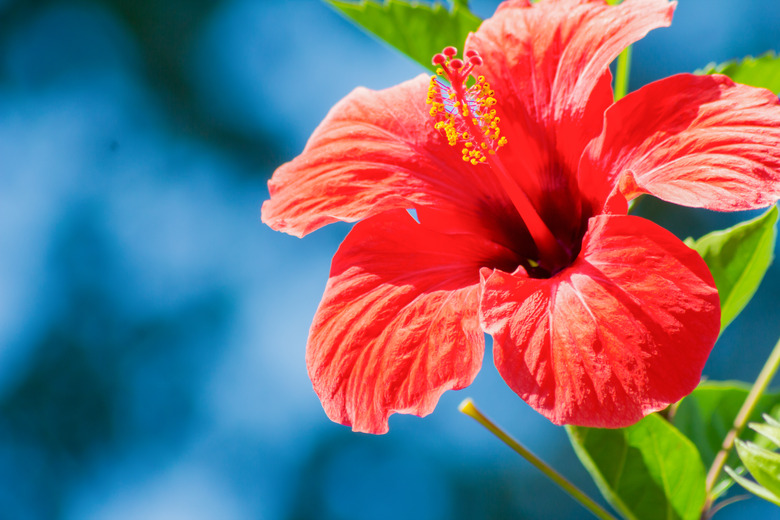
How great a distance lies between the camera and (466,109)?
907 millimetres

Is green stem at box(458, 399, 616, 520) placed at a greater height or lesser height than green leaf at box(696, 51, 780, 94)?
lesser

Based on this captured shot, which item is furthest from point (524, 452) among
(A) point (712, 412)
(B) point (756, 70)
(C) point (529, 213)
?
(B) point (756, 70)

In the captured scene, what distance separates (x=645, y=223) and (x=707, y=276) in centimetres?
8

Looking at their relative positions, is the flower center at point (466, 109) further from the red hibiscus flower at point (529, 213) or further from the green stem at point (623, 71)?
the green stem at point (623, 71)

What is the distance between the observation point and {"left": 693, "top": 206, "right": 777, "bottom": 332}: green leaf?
3.31 feet

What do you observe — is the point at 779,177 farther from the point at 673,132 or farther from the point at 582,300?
the point at 582,300

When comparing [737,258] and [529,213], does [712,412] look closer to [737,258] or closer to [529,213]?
[737,258]

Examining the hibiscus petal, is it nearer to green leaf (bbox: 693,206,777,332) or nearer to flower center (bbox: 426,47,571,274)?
flower center (bbox: 426,47,571,274)

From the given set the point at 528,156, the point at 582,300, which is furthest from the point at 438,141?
the point at 582,300

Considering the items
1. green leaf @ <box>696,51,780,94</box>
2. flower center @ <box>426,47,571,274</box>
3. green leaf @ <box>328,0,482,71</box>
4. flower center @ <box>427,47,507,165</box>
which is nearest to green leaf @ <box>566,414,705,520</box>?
flower center @ <box>426,47,571,274</box>

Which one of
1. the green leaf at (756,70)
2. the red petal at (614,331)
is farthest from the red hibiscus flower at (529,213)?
the green leaf at (756,70)

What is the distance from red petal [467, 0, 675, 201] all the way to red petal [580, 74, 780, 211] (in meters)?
0.07

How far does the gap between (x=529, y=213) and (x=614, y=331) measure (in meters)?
0.25

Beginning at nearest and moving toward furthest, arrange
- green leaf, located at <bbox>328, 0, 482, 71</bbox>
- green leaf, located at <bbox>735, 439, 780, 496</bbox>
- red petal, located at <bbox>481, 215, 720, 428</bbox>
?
red petal, located at <bbox>481, 215, 720, 428</bbox> → green leaf, located at <bbox>735, 439, 780, 496</bbox> → green leaf, located at <bbox>328, 0, 482, 71</bbox>
